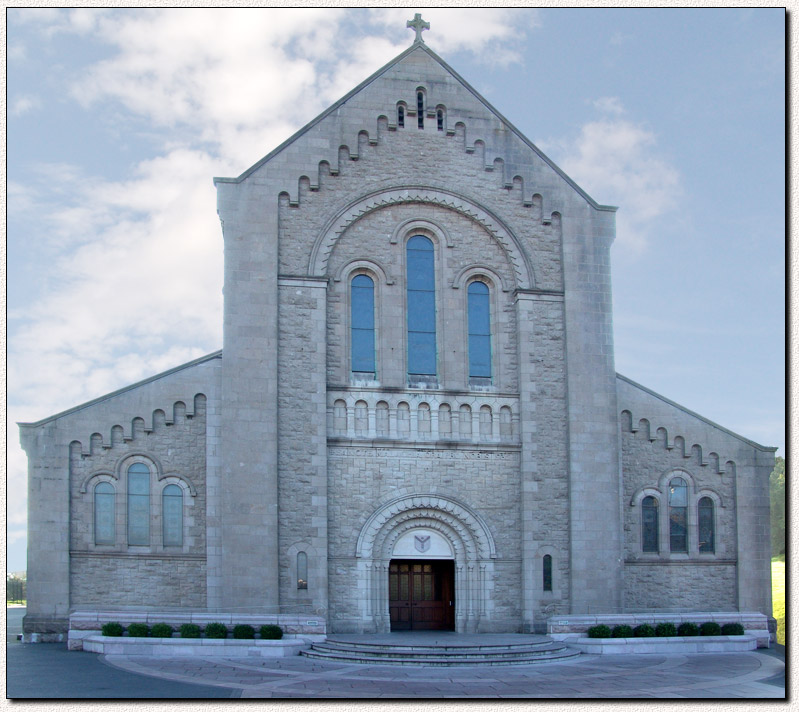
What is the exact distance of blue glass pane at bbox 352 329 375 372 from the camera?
2775 cm

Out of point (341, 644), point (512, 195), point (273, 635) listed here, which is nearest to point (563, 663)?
point (341, 644)

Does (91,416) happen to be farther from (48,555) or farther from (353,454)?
(353,454)

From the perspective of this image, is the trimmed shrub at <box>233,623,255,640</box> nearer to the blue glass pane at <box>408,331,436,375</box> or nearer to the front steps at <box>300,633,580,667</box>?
the front steps at <box>300,633,580,667</box>

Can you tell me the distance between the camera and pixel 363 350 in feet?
91.4

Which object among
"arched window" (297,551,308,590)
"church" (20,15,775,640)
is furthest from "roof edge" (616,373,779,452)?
"arched window" (297,551,308,590)

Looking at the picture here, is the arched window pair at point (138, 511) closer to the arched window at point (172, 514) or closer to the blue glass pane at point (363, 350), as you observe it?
the arched window at point (172, 514)

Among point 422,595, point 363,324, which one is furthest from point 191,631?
point 363,324

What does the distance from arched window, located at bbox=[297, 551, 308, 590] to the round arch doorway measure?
2.58m

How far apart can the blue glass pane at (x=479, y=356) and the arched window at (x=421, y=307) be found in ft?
3.54

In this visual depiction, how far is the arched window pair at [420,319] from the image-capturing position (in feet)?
91.6

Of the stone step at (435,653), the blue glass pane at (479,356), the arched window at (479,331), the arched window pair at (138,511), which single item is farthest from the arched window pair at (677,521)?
the arched window pair at (138,511)

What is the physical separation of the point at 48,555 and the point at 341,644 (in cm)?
784

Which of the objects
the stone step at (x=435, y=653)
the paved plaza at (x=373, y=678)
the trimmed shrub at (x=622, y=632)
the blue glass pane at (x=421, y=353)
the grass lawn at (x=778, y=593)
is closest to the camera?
the paved plaza at (x=373, y=678)

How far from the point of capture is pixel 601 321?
28.7m
